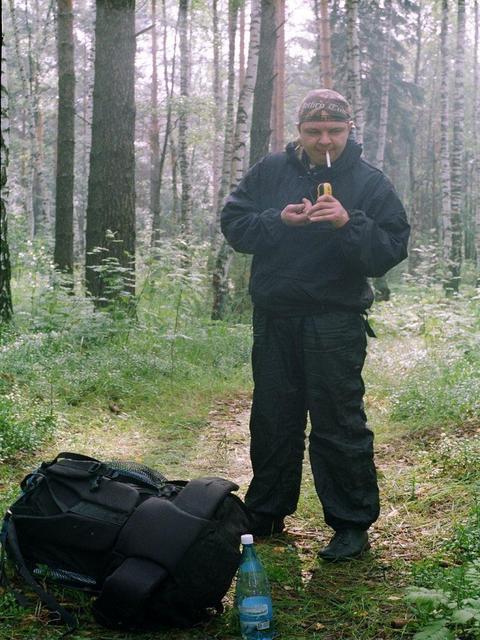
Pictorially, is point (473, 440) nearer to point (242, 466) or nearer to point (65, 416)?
point (242, 466)

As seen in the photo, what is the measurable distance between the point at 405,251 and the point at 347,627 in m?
1.78

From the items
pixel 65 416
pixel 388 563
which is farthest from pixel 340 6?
pixel 388 563

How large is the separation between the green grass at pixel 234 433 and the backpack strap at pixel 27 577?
67 millimetres

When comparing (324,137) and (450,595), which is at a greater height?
(324,137)

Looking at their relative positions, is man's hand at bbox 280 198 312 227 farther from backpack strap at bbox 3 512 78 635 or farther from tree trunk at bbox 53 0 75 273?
tree trunk at bbox 53 0 75 273

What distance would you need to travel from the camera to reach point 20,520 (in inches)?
127

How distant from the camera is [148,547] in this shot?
2.94 meters

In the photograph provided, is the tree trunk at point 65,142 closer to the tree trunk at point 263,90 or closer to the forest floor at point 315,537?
the tree trunk at point 263,90

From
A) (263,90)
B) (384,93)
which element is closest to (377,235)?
(263,90)

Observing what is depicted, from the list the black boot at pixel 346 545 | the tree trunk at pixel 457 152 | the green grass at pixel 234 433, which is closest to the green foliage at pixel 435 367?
the green grass at pixel 234 433

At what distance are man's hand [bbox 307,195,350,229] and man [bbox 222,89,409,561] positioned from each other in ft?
0.22

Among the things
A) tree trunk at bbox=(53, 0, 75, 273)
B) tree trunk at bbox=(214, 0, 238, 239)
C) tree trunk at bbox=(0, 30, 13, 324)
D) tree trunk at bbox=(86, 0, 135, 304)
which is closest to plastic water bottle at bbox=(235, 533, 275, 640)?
tree trunk at bbox=(0, 30, 13, 324)

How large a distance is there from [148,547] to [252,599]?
459 millimetres

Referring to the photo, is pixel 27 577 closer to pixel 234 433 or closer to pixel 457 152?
pixel 234 433
